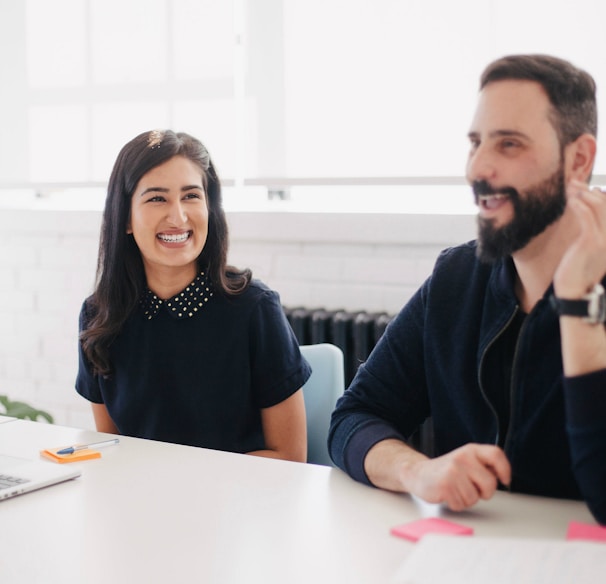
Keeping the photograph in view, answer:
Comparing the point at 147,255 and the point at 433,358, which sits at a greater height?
the point at 147,255

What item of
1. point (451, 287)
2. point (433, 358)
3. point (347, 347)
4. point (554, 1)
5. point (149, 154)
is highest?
point (554, 1)

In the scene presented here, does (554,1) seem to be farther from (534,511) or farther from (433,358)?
(534,511)

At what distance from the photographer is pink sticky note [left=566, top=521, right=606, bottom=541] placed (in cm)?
122

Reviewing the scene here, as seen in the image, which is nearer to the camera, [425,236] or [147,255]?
[147,255]

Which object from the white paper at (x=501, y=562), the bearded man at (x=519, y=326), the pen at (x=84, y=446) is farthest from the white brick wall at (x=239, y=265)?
the white paper at (x=501, y=562)

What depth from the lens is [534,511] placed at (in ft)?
4.41

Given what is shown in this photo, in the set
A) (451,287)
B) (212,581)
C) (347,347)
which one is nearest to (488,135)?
(451,287)

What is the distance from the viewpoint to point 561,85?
151 centimetres

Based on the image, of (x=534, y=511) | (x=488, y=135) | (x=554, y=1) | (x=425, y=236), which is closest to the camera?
(x=534, y=511)

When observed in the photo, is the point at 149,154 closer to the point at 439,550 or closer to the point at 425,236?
the point at 425,236

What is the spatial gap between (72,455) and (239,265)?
1608 mm

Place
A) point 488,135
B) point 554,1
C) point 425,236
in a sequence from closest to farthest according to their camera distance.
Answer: point 488,135 < point 554,1 < point 425,236

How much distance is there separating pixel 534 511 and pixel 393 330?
0.50 metres

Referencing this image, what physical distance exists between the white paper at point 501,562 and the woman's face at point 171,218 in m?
1.12
